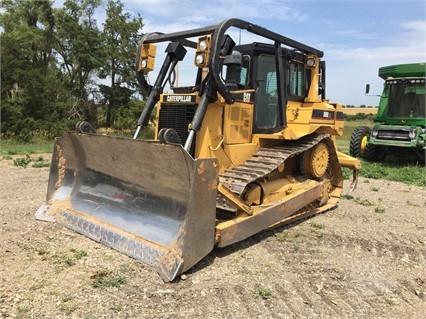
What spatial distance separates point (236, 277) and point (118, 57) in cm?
2764

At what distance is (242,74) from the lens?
600cm

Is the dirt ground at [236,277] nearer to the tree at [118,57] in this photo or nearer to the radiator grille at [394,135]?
the radiator grille at [394,135]

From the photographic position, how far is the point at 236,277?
13.7 feet

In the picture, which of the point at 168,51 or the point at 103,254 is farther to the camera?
the point at 168,51

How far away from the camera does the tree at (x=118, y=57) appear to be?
29.7 meters

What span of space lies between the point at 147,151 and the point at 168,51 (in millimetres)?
1933

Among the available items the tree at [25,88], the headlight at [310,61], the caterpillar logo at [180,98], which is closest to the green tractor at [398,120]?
the headlight at [310,61]

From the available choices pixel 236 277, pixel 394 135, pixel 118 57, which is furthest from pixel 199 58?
pixel 118 57

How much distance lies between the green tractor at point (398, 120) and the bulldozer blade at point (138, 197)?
1034 cm

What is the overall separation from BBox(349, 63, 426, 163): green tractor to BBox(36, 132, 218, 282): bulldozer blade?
1034 centimetres

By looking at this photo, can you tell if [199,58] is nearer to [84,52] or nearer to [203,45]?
[203,45]

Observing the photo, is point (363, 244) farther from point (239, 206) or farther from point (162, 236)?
point (162, 236)

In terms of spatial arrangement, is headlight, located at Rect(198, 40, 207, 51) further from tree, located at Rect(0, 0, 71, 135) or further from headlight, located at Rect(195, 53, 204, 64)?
tree, located at Rect(0, 0, 71, 135)

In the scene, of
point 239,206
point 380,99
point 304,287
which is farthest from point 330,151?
point 380,99
